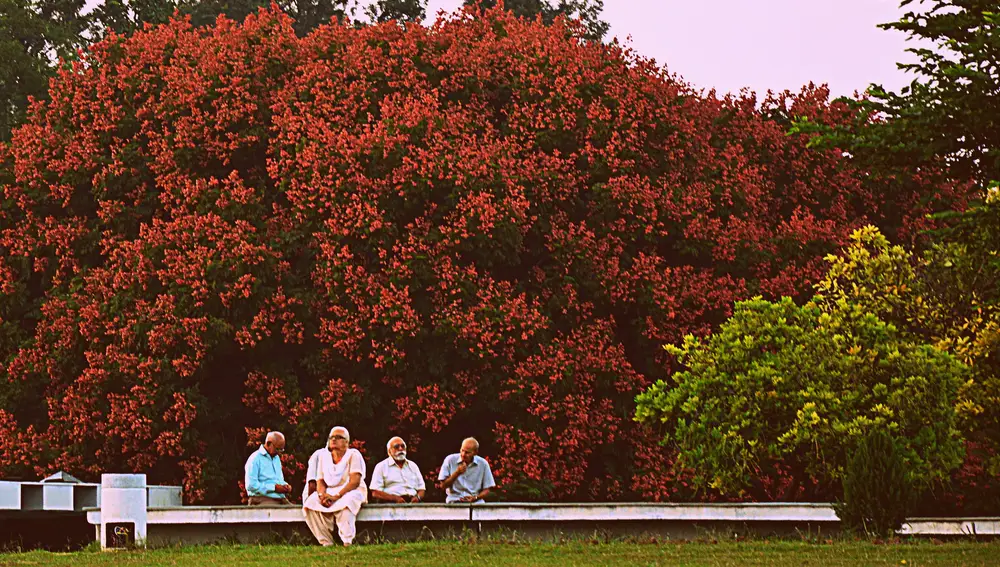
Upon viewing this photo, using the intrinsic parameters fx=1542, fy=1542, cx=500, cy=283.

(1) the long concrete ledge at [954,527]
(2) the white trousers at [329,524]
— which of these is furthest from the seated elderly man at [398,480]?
(1) the long concrete ledge at [954,527]

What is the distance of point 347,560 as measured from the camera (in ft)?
44.5

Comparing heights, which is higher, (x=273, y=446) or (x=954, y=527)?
(x=273, y=446)

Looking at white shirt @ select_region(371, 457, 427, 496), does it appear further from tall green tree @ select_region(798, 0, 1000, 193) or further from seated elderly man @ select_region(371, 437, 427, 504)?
tall green tree @ select_region(798, 0, 1000, 193)

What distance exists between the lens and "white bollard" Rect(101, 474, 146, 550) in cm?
1592

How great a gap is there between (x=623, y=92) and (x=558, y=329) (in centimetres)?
424

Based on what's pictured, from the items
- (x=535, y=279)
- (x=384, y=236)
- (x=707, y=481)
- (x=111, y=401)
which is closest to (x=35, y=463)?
(x=111, y=401)

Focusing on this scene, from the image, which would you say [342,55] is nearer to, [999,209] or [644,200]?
[644,200]

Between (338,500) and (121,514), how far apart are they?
224 centimetres

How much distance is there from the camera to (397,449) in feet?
57.1

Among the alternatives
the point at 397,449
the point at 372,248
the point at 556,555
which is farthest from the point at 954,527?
the point at 372,248

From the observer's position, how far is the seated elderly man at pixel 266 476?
17.7 meters

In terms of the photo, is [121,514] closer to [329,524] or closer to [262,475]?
[329,524]

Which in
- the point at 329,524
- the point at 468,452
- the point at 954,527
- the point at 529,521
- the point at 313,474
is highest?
the point at 468,452

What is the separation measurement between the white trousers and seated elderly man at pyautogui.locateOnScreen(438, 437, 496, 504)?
1.97 m
